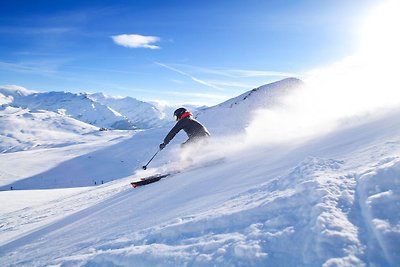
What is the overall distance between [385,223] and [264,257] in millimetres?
1459

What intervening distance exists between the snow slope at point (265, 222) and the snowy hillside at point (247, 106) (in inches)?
1969

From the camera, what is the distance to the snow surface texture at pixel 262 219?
382 centimetres

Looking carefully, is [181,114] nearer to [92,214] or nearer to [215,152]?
[215,152]

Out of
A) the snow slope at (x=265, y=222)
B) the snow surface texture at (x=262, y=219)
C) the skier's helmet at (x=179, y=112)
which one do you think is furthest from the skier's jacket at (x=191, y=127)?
the snow slope at (x=265, y=222)

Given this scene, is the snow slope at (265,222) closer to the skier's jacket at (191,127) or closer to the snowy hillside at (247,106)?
the skier's jacket at (191,127)

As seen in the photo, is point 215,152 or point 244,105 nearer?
point 215,152

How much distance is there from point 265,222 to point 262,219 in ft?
0.45

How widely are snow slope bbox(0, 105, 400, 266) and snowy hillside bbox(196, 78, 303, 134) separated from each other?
5002 centimetres

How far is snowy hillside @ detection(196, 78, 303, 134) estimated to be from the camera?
6344cm

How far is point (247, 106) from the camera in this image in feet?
238

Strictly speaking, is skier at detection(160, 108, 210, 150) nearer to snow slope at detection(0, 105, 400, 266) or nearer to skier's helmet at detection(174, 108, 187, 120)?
skier's helmet at detection(174, 108, 187, 120)

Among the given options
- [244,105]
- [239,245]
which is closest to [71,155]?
[244,105]

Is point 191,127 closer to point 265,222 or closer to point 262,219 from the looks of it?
point 262,219

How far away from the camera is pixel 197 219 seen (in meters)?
5.37
